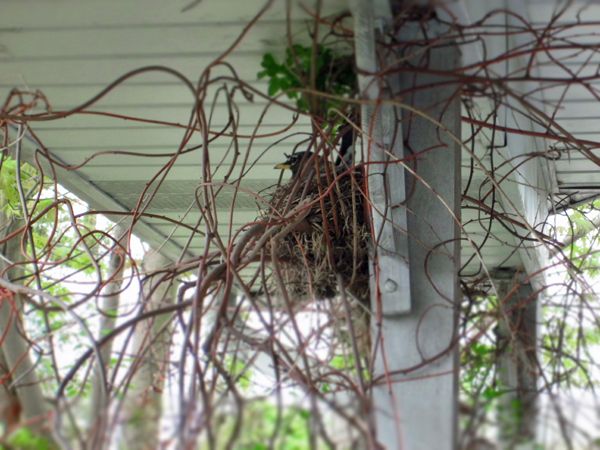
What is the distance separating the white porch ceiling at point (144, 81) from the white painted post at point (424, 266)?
0.19m

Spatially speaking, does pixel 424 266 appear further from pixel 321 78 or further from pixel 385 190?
pixel 321 78

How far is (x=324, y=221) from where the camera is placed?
2.24 meters

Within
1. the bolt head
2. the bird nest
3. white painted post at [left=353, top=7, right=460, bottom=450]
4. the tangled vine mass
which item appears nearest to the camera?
the tangled vine mass

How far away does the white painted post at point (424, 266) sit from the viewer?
172 cm

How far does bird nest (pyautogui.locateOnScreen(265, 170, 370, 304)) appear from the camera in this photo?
2.25 m

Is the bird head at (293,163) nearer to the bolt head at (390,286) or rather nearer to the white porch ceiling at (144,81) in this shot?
the white porch ceiling at (144,81)

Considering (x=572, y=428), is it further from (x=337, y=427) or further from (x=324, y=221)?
(x=324, y=221)

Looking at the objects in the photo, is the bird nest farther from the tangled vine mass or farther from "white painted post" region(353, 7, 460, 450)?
"white painted post" region(353, 7, 460, 450)

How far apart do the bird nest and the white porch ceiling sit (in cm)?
18

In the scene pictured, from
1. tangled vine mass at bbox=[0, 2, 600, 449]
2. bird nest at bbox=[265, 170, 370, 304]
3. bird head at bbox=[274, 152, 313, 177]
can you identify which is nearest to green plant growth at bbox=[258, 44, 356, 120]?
tangled vine mass at bbox=[0, 2, 600, 449]

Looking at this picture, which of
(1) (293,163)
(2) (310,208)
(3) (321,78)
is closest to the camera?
(3) (321,78)

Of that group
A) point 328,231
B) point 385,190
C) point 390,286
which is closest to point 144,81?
point 328,231

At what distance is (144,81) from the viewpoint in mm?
2289

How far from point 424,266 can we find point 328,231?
0.48m
